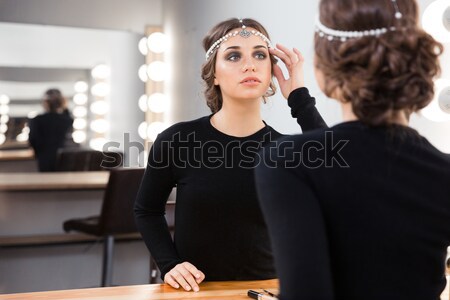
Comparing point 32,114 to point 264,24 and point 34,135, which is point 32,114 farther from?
point 264,24

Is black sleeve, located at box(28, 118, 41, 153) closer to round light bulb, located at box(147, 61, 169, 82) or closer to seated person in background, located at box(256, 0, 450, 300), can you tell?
round light bulb, located at box(147, 61, 169, 82)

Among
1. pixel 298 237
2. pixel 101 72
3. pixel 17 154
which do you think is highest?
pixel 101 72

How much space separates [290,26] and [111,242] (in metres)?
1.28

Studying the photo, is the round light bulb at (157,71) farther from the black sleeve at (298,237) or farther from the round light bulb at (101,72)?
the black sleeve at (298,237)

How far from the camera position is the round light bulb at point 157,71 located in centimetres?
479

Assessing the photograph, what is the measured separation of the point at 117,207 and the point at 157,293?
1.67 metres

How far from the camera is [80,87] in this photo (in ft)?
14.7

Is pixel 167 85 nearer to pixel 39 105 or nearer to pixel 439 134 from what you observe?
pixel 39 105

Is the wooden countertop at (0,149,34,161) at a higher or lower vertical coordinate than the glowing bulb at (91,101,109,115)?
lower

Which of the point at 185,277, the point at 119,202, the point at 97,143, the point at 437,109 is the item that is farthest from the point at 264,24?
the point at 97,143

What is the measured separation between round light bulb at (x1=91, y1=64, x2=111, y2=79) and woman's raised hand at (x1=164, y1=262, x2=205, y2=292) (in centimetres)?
343

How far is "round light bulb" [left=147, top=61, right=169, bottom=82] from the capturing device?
479 cm

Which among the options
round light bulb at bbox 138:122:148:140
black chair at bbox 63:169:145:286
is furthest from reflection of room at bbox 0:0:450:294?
black chair at bbox 63:169:145:286

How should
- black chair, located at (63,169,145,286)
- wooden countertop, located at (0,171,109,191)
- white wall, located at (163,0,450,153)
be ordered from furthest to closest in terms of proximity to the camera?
wooden countertop, located at (0,171,109,191), black chair, located at (63,169,145,286), white wall, located at (163,0,450,153)
